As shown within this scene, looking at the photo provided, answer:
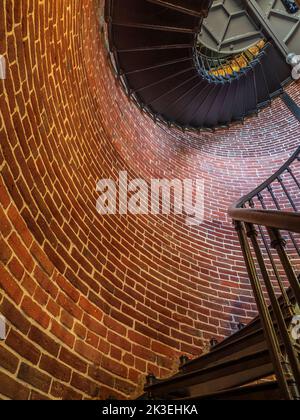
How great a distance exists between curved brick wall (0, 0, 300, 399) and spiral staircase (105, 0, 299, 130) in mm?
515

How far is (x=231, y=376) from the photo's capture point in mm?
1469

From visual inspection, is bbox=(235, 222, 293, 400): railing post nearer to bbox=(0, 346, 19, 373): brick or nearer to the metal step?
the metal step

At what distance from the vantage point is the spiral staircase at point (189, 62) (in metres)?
3.70

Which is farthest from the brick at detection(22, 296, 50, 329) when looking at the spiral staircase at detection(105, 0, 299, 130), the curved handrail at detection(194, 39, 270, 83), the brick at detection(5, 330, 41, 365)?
the curved handrail at detection(194, 39, 270, 83)

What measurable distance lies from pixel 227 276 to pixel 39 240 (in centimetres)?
206

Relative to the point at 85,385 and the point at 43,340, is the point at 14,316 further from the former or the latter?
the point at 85,385

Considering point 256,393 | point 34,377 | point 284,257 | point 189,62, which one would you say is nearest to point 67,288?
point 34,377

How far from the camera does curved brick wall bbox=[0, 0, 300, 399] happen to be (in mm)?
1581

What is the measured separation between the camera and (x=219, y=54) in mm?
6500

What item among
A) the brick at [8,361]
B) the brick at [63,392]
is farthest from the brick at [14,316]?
the brick at [63,392]

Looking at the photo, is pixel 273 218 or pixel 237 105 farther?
pixel 237 105

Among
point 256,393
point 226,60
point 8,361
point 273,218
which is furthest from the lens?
point 226,60

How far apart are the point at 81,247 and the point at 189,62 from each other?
3548 mm
